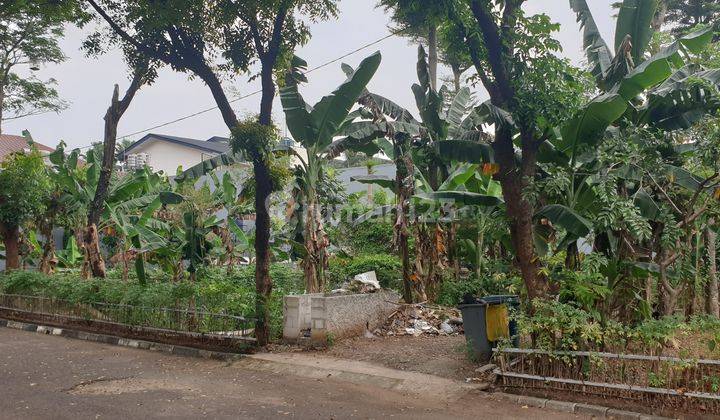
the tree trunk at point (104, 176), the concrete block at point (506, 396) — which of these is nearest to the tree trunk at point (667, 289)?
the concrete block at point (506, 396)

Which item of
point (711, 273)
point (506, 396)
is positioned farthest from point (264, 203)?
point (711, 273)

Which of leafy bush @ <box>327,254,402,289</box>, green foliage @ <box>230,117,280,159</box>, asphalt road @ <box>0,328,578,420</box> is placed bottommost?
asphalt road @ <box>0,328,578,420</box>

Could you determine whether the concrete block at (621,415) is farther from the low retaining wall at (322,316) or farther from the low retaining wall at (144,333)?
the low retaining wall at (144,333)

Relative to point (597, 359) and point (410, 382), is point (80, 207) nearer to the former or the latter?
point (410, 382)

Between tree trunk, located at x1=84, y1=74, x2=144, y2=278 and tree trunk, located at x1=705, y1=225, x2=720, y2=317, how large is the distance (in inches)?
492

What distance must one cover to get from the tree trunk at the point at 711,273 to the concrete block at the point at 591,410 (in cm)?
435

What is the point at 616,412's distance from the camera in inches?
274

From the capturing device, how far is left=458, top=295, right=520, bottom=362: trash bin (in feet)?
30.1

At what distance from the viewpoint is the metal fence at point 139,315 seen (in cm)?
1133

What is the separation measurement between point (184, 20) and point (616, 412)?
9409 mm

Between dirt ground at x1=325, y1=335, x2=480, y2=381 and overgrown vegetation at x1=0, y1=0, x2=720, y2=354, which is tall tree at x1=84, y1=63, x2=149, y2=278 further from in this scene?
dirt ground at x1=325, y1=335, x2=480, y2=381

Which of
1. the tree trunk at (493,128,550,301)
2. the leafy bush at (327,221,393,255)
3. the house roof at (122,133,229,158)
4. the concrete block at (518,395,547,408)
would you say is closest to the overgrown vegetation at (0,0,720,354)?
the tree trunk at (493,128,550,301)

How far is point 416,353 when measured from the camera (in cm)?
1053

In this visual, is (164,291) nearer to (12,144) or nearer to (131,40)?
(131,40)
